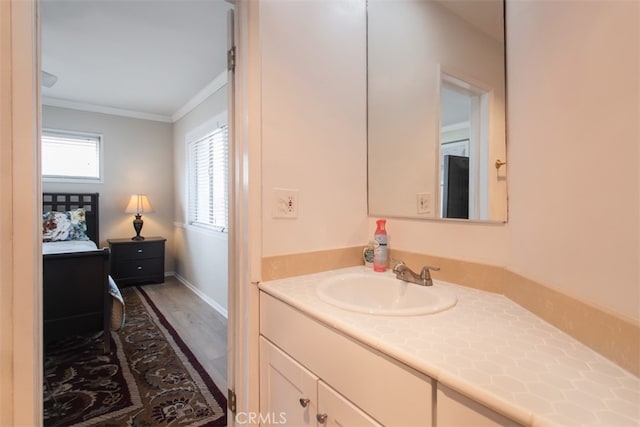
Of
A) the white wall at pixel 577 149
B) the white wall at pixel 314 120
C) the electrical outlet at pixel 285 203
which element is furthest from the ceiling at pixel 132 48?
the white wall at pixel 577 149

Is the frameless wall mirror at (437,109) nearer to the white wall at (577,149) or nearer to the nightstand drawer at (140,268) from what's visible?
the white wall at (577,149)

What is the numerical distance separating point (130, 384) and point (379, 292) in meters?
1.66

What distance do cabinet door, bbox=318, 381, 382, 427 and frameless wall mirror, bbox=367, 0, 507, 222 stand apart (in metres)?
0.77

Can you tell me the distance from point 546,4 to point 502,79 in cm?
25

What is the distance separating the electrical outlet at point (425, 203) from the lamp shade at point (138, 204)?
3.83 meters

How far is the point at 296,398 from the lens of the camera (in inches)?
39.5

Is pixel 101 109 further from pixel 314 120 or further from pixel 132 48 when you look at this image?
pixel 314 120

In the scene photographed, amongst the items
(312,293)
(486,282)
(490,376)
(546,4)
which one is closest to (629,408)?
(490,376)

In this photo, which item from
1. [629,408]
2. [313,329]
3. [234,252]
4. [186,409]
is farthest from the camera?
[186,409]

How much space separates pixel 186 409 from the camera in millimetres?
1656

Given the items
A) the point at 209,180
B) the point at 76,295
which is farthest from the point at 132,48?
the point at 76,295

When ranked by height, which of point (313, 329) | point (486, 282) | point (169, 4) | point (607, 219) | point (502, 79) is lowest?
point (313, 329)

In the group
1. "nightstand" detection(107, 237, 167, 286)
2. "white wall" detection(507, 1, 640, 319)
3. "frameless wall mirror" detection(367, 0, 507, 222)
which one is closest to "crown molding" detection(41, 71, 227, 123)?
"nightstand" detection(107, 237, 167, 286)

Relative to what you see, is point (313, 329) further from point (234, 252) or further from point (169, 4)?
point (169, 4)
